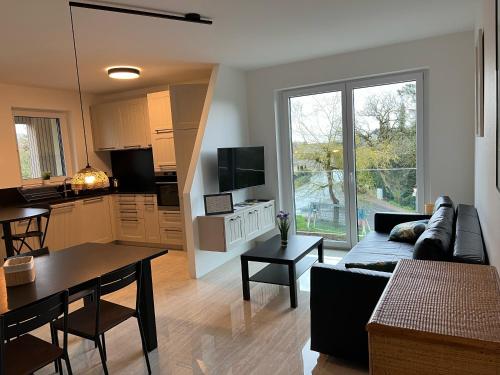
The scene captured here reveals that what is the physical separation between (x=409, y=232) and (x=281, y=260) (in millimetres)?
1338

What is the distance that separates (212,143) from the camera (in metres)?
4.59

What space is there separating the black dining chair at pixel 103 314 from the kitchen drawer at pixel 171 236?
282 cm

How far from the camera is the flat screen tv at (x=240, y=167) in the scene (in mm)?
4527

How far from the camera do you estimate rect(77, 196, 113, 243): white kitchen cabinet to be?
548 cm

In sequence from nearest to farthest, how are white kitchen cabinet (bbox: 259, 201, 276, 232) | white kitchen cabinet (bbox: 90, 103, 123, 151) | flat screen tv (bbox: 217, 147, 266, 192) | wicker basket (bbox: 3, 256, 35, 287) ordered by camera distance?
wicker basket (bbox: 3, 256, 35, 287) → flat screen tv (bbox: 217, 147, 266, 192) → white kitchen cabinet (bbox: 259, 201, 276, 232) → white kitchen cabinet (bbox: 90, 103, 123, 151)

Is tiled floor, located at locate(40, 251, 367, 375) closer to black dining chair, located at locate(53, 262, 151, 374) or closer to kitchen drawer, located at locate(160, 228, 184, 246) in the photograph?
black dining chair, located at locate(53, 262, 151, 374)

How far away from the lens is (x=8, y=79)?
183 inches

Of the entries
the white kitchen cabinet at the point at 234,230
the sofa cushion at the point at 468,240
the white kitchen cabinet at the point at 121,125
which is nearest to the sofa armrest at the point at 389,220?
the sofa cushion at the point at 468,240

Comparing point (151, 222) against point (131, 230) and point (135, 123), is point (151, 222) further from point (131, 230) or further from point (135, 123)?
point (135, 123)

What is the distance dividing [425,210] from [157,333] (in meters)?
3.16

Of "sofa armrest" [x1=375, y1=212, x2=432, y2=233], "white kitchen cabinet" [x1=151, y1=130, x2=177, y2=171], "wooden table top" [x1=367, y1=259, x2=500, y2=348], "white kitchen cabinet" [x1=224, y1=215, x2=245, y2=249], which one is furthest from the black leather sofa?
"white kitchen cabinet" [x1=151, y1=130, x2=177, y2=171]

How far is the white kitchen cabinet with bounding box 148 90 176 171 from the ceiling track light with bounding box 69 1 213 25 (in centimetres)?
227

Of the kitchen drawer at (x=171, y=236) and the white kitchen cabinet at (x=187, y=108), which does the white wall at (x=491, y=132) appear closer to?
the white kitchen cabinet at (x=187, y=108)

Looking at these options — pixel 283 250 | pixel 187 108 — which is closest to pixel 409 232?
pixel 283 250
